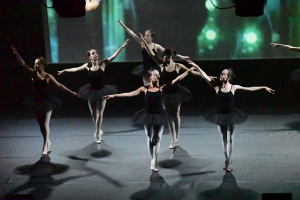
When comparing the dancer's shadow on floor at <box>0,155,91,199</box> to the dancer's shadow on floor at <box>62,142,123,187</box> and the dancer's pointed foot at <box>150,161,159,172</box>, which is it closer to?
the dancer's shadow on floor at <box>62,142,123,187</box>

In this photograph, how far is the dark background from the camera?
343 inches

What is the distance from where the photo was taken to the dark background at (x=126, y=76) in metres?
8.72

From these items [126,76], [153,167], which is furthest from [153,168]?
[126,76]

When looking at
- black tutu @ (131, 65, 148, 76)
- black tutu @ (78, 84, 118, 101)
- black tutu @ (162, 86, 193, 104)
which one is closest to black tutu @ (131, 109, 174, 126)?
black tutu @ (162, 86, 193, 104)

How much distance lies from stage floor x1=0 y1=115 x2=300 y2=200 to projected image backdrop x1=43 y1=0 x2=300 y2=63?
1.14 metres

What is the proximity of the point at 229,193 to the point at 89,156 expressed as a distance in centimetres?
209

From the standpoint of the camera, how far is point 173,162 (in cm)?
657

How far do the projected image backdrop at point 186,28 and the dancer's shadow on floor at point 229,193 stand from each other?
10.8 ft

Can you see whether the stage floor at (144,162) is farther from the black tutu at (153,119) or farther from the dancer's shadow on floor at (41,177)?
the black tutu at (153,119)

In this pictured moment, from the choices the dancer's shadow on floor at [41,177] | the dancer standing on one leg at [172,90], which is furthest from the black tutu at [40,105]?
the dancer standing on one leg at [172,90]

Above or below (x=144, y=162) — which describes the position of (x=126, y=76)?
above

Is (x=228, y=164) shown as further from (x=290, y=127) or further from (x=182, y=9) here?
(x=182, y=9)

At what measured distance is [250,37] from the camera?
851 centimetres

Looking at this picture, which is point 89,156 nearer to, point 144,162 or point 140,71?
point 144,162
